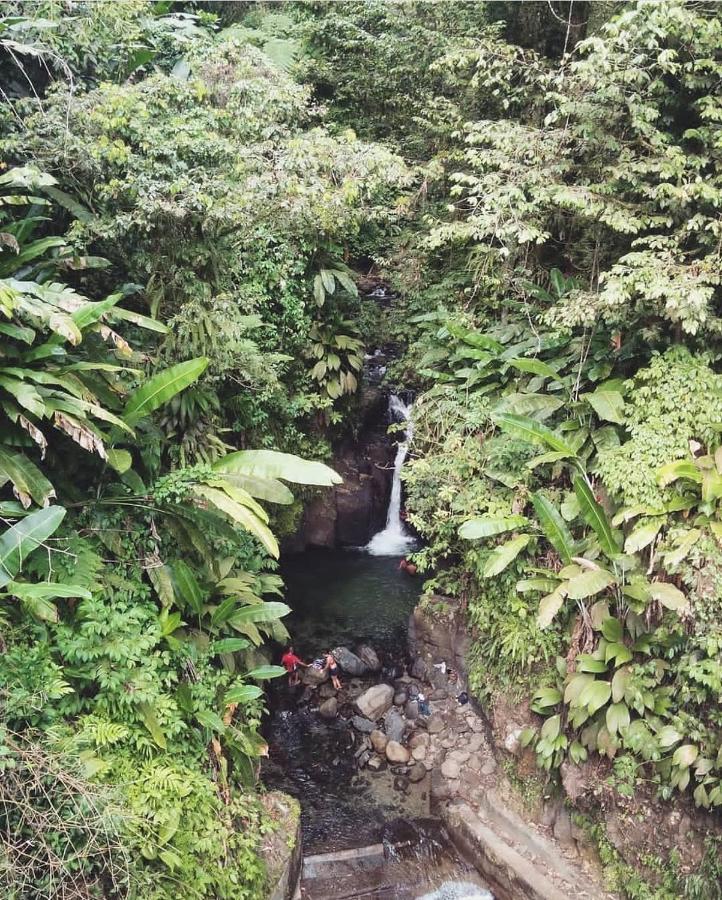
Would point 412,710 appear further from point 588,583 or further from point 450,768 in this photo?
point 588,583

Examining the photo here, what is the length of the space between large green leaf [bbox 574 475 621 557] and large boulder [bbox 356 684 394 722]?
418 centimetres

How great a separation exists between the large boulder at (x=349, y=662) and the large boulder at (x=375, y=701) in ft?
1.44

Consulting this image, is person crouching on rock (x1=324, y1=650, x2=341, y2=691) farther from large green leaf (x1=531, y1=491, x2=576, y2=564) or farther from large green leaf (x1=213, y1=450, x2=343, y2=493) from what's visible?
large green leaf (x1=213, y1=450, x2=343, y2=493)

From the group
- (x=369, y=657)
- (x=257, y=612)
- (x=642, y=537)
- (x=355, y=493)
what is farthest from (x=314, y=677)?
(x=642, y=537)

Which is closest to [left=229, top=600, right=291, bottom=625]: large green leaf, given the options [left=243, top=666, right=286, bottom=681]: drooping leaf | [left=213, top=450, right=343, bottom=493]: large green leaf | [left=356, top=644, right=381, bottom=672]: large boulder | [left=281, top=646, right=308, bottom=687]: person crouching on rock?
[left=243, top=666, right=286, bottom=681]: drooping leaf

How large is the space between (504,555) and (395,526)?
223 inches

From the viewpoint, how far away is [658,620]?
6004mm

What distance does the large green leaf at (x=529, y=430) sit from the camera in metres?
6.82

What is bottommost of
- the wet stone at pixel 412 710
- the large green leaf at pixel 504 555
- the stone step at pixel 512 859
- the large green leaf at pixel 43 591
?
the wet stone at pixel 412 710

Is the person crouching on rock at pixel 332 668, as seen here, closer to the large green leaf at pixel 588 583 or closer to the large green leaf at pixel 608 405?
the large green leaf at pixel 588 583

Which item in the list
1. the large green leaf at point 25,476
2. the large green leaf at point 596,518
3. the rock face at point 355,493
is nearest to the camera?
the large green leaf at point 25,476

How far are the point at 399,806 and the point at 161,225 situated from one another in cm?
733

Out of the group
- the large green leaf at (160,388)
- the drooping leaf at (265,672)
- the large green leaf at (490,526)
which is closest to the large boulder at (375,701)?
the drooping leaf at (265,672)

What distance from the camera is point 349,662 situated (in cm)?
935
